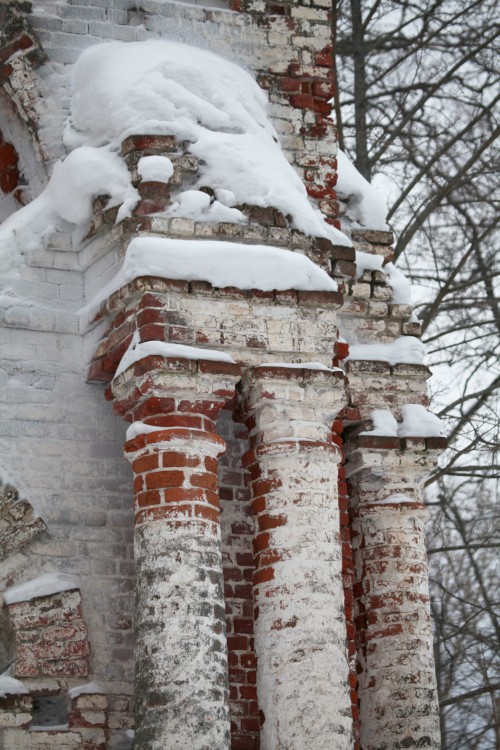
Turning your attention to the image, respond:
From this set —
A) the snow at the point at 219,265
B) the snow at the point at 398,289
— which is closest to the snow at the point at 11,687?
the snow at the point at 219,265

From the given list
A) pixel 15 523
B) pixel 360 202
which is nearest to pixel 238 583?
pixel 15 523

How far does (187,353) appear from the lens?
207 inches

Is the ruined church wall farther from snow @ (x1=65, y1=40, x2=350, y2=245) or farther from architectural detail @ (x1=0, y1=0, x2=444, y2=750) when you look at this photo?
snow @ (x1=65, y1=40, x2=350, y2=245)

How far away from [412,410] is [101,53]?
257 cm

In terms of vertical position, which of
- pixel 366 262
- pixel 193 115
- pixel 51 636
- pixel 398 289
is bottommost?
pixel 51 636

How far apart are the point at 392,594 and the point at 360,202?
2.29 m

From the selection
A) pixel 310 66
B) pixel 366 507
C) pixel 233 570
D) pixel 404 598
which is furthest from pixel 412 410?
pixel 310 66

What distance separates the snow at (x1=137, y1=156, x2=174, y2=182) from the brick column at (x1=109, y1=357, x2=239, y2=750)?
2.96 feet

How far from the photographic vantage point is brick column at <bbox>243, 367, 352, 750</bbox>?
5.17 m

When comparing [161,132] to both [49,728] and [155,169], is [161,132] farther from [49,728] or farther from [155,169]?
[49,728]

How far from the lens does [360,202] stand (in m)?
7.05

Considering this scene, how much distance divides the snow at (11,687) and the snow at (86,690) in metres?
0.21

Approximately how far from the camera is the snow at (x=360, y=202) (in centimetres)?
704

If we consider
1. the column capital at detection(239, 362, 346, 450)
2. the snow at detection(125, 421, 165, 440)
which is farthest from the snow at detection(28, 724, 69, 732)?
the column capital at detection(239, 362, 346, 450)
